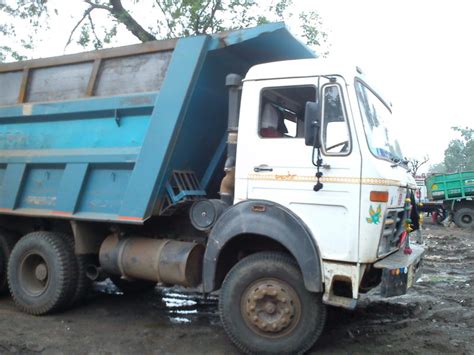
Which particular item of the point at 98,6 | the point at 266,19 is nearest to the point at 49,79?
the point at 266,19

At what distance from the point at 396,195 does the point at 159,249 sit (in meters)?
2.48

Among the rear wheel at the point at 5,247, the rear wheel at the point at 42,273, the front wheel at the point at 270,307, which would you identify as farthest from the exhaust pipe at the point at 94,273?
the front wheel at the point at 270,307

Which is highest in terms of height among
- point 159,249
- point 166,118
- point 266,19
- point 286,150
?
point 266,19

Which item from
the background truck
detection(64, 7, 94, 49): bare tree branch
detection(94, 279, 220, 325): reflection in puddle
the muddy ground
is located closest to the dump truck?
the muddy ground

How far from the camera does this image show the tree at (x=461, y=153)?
45.7 m

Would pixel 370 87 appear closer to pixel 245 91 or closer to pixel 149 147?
pixel 245 91

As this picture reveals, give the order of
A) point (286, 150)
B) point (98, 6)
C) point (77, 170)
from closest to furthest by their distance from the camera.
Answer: point (286, 150), point (77, 170), point (98, 6)

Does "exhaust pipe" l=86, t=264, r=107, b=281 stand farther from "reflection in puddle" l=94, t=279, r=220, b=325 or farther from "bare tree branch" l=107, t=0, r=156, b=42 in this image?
"bare tree branch" l=107, t=0, r=156, b=42

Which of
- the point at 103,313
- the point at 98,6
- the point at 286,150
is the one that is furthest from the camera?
the point at 98,6

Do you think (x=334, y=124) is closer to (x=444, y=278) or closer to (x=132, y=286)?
(x=132, y=286)

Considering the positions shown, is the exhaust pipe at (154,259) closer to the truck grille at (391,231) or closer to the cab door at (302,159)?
the cab door at (302,159)

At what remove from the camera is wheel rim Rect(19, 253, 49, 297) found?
18.1 ft

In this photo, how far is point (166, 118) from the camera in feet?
15.5

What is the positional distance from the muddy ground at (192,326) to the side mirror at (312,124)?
1588 mm
